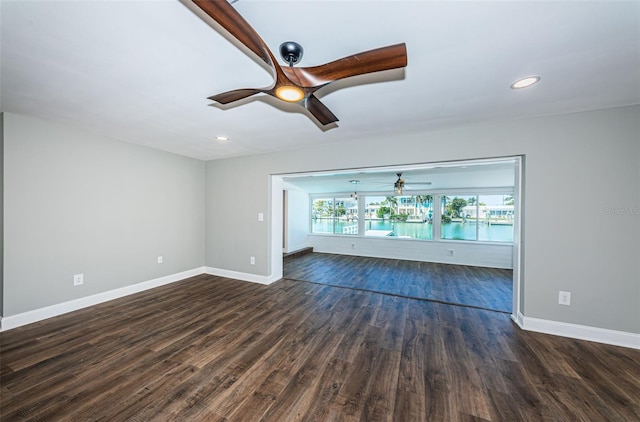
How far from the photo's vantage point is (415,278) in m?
4.64

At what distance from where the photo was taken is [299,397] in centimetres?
163

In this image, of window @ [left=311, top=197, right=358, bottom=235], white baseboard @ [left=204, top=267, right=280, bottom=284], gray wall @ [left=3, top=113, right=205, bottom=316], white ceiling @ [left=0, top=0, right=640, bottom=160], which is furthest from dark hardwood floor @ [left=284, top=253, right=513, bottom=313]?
white ceiling @ [left=0, top=0, right=640, bottom=160]

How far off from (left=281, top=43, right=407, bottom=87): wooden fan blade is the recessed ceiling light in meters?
1.33

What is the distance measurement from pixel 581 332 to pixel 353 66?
3.44 metres

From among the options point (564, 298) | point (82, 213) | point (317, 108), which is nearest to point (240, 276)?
point (82, 213)

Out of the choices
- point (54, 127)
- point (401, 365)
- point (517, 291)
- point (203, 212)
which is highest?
point (54, 127)

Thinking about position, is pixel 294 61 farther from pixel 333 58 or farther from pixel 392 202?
pixel 392 202

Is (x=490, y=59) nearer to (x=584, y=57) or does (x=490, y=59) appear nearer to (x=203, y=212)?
(x=584, y=57)

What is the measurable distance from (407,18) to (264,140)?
2.49 meters

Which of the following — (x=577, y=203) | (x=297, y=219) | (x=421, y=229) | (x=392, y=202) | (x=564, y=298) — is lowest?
(x=564, y=298)

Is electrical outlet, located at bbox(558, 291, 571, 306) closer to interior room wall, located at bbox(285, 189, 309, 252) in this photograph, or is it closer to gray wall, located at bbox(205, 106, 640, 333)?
gray wall, located at bbox(205, 106, 640, 333)

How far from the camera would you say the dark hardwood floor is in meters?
3.62

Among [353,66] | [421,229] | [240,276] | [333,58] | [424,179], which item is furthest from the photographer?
[421,229]

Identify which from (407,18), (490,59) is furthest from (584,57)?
(407,18)
